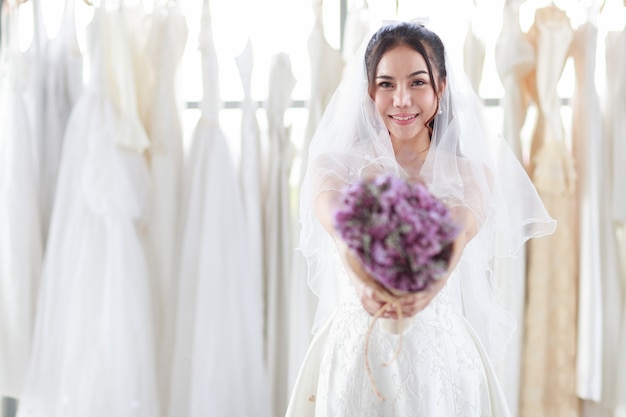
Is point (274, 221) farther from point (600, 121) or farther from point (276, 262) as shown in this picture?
point (600, 121)

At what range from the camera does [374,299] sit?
121 cm

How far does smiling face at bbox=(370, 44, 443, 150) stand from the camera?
1382 mm

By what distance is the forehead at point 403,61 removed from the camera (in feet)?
4.53

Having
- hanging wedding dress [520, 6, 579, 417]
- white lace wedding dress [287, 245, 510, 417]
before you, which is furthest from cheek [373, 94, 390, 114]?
hanging wedding dress [520, 6, 579, 417]

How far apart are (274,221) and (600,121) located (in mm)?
1011

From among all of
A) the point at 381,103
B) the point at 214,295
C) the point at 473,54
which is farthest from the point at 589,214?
the point at 214,295

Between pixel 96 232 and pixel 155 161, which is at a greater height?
pixel 155 161

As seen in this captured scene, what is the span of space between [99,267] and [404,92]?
116 cm

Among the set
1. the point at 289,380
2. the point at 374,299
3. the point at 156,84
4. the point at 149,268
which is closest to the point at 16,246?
the point at 149,268

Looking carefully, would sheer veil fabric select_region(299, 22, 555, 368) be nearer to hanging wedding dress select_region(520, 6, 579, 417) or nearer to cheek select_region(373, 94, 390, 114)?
Answer: cheek select_region(373, 94, 390, 114)

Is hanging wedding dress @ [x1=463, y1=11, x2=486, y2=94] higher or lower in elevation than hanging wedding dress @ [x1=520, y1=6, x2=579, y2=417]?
higher

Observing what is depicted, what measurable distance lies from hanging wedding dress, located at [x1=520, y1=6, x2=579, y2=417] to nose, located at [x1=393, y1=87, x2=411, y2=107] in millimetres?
809

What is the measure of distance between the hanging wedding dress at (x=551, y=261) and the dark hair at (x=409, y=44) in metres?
0.72

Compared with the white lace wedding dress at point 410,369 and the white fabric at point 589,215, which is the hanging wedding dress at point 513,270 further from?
the white lace wedding dress at point 410,369
